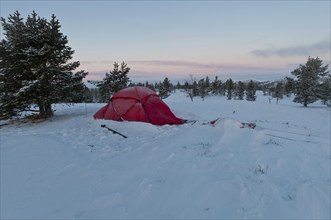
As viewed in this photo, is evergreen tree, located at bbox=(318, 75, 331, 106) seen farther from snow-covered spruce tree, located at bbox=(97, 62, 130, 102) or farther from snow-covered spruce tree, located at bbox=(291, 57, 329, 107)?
snow-covered spruce tree, located at bbox=(97, 62, 130, 102)

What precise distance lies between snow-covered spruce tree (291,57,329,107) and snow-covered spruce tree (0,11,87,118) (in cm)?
3030

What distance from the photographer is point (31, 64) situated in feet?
45.5

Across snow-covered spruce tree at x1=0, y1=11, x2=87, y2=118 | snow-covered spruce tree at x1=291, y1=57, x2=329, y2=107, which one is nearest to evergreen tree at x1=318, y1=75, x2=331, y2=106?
snow-covered spruce tree at x1=291, y1=57, x2=329, y2=107

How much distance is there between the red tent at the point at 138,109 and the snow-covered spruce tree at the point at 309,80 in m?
27.4

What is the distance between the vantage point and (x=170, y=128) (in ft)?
39.3

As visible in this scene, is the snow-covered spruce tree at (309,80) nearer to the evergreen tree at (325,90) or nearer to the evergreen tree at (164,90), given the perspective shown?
the evergreen tree at (325,90)

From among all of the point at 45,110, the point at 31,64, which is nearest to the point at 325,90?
the point at 45,110

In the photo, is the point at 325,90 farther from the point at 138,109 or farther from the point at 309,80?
the point at 138,109

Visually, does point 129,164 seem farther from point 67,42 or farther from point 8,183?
point 67,42

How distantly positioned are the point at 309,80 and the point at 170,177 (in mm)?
34674

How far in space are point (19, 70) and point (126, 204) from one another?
12040 mm

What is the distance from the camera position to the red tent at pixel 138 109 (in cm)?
1313

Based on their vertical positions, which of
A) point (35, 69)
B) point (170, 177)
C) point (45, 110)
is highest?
point (35, 69)

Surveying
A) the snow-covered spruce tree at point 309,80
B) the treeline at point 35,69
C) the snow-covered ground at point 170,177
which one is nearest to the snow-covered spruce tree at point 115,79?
the treeline at point 35,69
